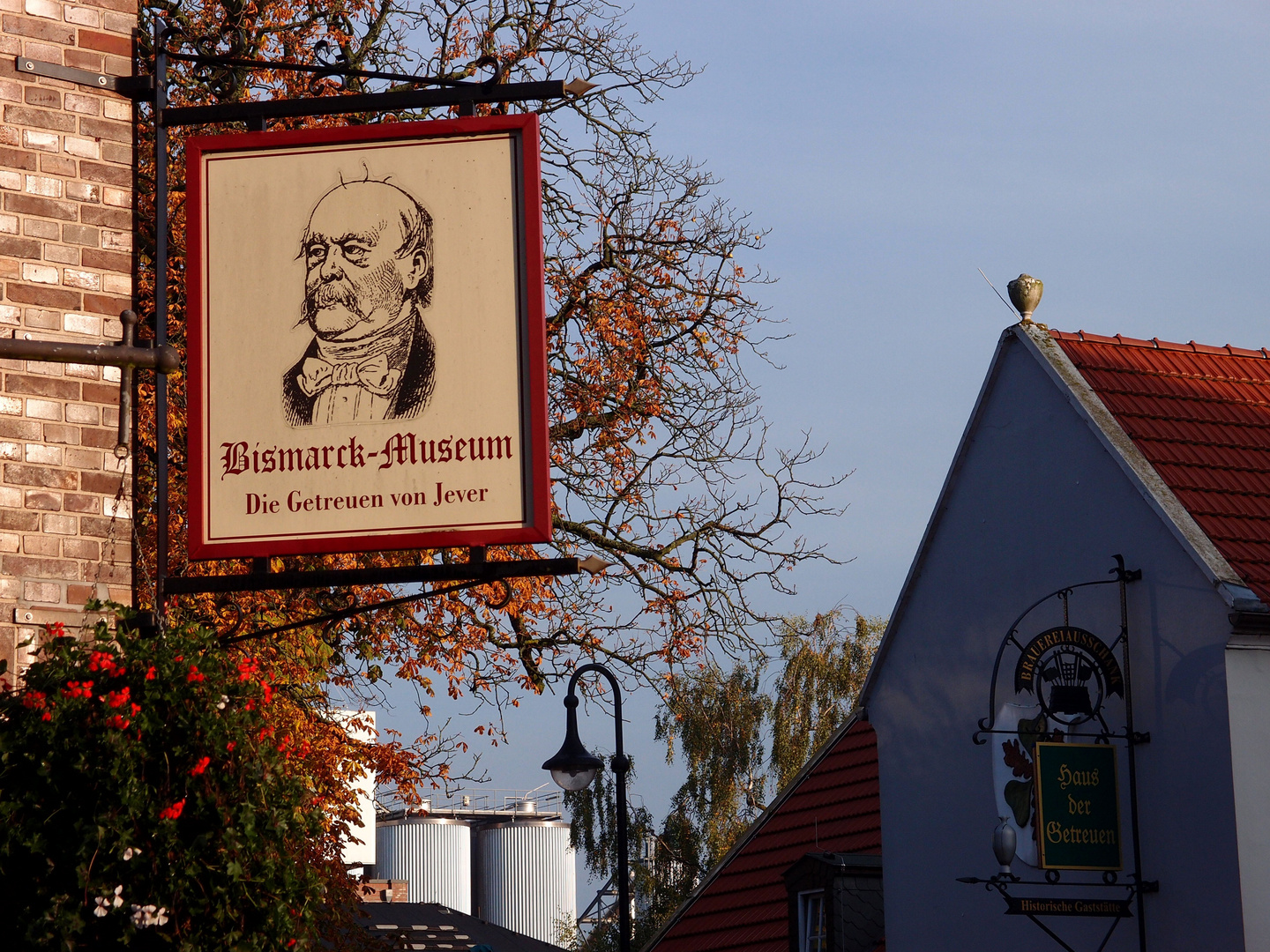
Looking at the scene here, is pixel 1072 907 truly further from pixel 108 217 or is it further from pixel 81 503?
pixel 108 217

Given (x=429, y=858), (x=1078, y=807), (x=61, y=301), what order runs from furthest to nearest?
1. (x=429, y=858)
2. (x=1078, y=807)
3. (x=61, y=301)

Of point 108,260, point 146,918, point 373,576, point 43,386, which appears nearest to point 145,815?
point 146,918

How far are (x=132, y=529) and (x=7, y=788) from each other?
57.2 inches

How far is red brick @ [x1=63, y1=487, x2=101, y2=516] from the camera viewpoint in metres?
6.25

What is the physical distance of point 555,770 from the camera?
49.6 feet

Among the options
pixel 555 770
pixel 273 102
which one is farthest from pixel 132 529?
pixel 555 770

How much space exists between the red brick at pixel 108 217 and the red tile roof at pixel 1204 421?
877 cm

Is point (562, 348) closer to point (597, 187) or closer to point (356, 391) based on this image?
point (597, 187)

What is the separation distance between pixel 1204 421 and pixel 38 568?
10.8m

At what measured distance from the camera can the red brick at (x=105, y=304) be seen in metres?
6.43

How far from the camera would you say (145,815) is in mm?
5168

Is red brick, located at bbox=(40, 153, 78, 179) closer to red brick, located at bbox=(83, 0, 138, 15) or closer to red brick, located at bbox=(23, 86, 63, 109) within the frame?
red brick, located at bbox=(23, 86, 63, 109)

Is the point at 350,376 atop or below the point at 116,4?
below

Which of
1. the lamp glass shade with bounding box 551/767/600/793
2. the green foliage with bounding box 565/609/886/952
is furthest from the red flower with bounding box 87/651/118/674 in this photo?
the green foliage with bounding box 565/609/886/952
